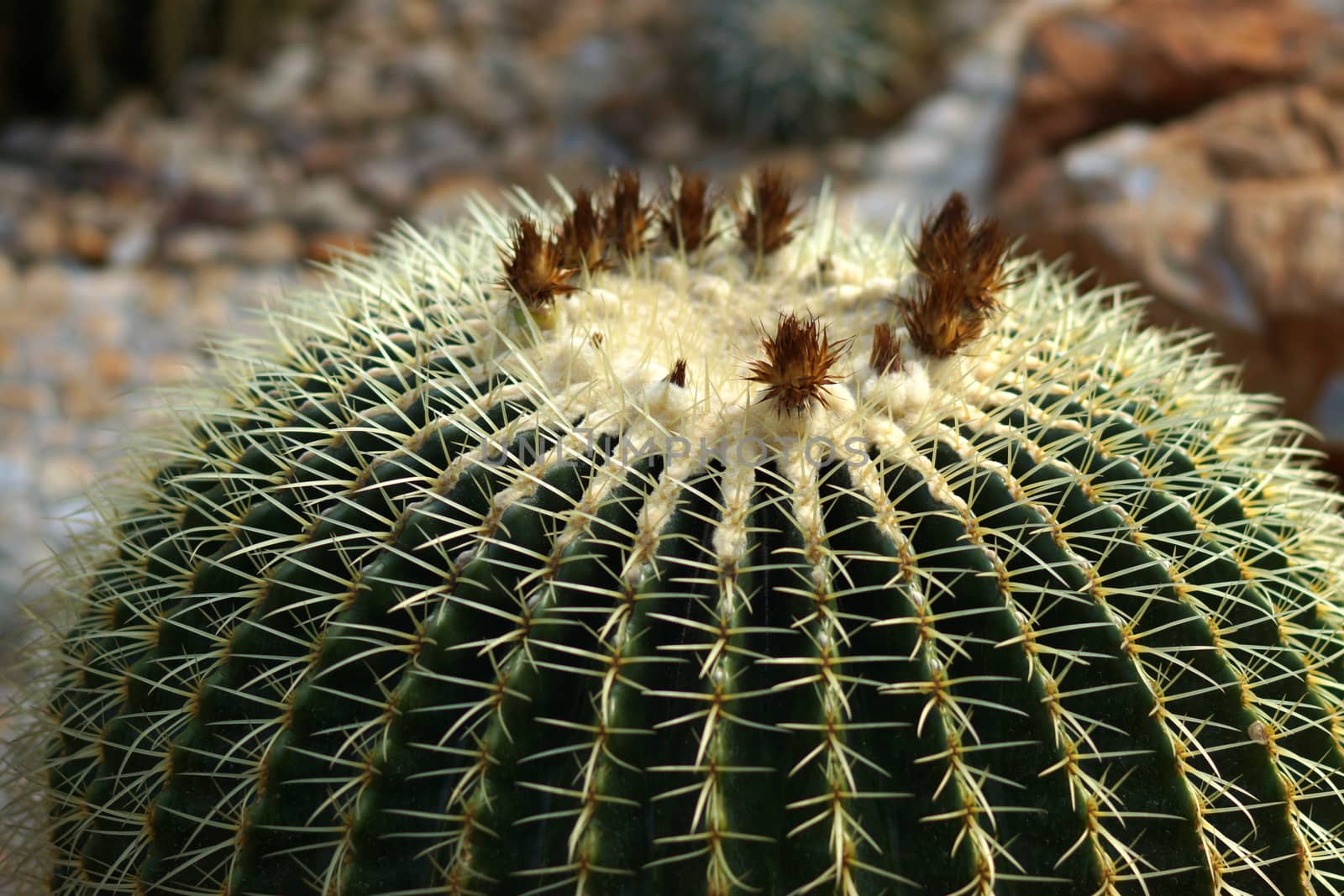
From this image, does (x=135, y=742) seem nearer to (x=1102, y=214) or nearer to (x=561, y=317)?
(x=561, y=317)

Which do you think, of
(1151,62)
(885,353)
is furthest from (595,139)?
(885,353)

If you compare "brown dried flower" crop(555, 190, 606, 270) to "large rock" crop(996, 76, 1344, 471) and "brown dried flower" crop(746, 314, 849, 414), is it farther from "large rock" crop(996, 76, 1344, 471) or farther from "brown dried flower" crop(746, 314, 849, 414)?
"large rock" crop(996, 76, 1344, 471)

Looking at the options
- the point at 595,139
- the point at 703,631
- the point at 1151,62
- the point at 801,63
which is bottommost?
the point at 595,139

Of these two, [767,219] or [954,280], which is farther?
[767,219]

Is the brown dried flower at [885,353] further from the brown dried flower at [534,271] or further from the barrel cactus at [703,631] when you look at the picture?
the brown dried flower at [534,271]

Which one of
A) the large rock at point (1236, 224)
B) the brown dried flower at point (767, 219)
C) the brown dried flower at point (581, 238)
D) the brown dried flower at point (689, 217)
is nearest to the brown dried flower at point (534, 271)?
the brown dried flower at point (581, 238)

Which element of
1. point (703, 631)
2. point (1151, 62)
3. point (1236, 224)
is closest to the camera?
point (703, 631)

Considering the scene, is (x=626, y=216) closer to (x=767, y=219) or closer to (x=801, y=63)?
(x=767, y=219)
